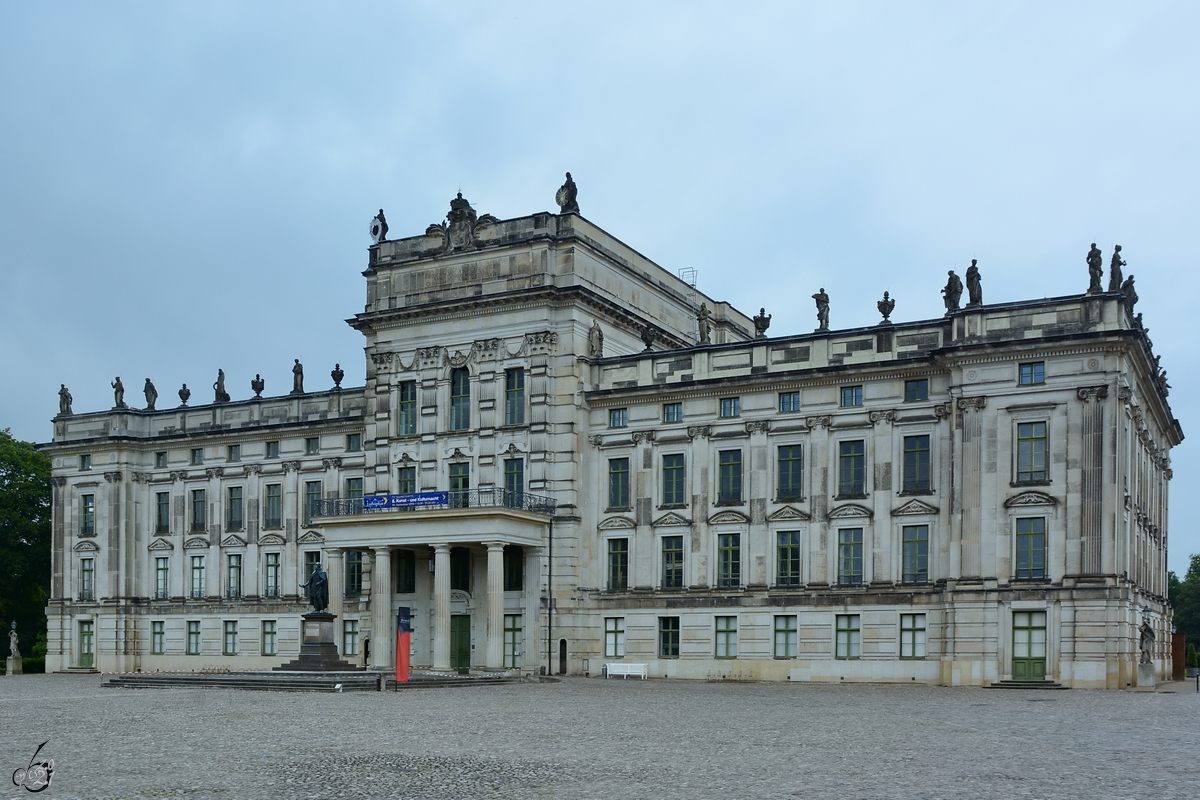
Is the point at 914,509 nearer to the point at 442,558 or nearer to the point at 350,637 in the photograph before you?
the point at 442,558

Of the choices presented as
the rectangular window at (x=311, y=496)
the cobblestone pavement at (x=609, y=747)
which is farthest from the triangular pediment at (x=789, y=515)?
the rectangular window at (x=311, y=496)

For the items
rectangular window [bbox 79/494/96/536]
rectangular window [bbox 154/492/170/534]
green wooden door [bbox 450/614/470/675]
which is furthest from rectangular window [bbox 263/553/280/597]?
green wooden door [bbox 450/614/470/675]

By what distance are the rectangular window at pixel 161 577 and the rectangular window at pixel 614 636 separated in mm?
25906

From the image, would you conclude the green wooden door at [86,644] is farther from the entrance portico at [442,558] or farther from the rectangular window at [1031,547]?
the rectangular window at [1031,547]

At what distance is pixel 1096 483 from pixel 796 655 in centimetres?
1312

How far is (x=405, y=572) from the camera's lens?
59969mm

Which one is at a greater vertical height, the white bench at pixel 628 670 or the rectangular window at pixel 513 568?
the rectangular window at pixel 513 568

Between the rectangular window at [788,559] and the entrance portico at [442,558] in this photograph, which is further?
the entrance portico at [442,558]

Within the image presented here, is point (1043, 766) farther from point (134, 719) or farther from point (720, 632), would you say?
point (720, 632)

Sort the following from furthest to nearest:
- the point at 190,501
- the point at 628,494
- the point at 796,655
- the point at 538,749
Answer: the point at 190,501 → the point at 628,494 → the point at 796,655 → the point at 538,749

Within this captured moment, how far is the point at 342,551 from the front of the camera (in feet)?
190

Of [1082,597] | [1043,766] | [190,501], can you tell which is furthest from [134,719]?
[190,501]

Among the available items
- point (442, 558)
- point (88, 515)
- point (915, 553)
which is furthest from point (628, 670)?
point (88, 515)

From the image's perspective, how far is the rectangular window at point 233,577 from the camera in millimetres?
67375
